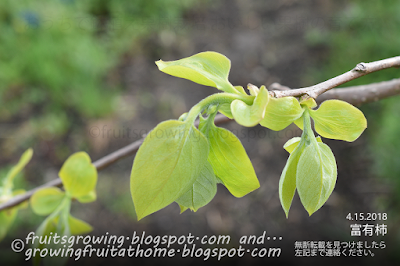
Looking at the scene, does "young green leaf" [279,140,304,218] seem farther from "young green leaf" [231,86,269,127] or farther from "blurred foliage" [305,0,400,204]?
"blurred foliage" [305,0,400,204]

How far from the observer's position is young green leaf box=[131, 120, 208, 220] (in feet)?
0.67

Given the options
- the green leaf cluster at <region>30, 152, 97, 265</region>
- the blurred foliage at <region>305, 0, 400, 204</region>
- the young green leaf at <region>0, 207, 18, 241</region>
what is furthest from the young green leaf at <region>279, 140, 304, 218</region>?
the blurred foliage at <region>305, 0, 400, 204</region>

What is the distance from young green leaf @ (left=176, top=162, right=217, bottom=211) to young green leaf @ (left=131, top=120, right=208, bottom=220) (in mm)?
26

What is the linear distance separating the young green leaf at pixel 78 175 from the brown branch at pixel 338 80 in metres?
0.34

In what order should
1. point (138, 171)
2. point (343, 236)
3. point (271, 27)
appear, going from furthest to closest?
1. point (271, 27)
2. point (343, 236)
3. point (138, 171)

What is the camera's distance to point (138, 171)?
0.21m

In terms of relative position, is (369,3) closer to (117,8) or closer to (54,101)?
(117,8)

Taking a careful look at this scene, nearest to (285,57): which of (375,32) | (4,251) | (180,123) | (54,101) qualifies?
(375,32)

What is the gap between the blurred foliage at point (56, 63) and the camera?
1.51 metres

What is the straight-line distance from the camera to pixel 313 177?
0.75 ft

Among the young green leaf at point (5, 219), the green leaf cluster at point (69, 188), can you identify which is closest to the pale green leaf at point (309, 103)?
the green leaf cluster at point (69, 188)

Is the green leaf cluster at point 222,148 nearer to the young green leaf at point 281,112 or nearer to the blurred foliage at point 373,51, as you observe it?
the young green leaf at point 281,112

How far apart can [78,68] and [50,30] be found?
0.31 m

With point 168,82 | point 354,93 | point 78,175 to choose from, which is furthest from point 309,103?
point 168,82
